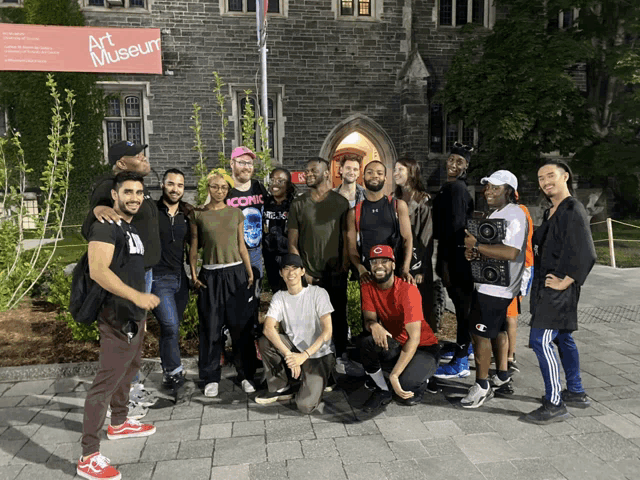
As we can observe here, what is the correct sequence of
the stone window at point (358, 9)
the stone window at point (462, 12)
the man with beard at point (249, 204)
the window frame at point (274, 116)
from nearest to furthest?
1. the man with beard at point (249, 204)
2. the window frame at point (274, 116)
3. the stone window at point (358, 9)
4. the stone window at point (462, 12)

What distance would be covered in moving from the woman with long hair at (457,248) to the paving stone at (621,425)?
1293mm

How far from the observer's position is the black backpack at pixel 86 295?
3291 mm

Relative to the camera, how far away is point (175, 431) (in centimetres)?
392

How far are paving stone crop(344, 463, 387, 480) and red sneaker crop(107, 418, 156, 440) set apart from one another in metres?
1.59

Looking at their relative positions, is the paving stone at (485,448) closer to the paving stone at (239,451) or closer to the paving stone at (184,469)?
the paving stone at (239,451)

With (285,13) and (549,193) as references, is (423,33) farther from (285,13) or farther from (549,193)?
(549,193)

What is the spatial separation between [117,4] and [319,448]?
15.5 meters

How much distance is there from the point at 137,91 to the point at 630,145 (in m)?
14.7

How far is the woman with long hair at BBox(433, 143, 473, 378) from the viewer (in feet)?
16.2

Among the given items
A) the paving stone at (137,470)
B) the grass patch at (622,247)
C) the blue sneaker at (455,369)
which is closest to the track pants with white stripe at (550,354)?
the blue sneaker at (455,369)

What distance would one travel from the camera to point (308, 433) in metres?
3.86

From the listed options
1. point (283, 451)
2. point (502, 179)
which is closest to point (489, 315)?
point (502, 179)

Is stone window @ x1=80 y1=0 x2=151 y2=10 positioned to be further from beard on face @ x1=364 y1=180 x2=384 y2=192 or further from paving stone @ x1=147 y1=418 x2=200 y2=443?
paving stone @ x1=147 y1=418 x2=200 y2=443

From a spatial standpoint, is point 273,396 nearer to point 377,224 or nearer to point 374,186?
point 377,224
